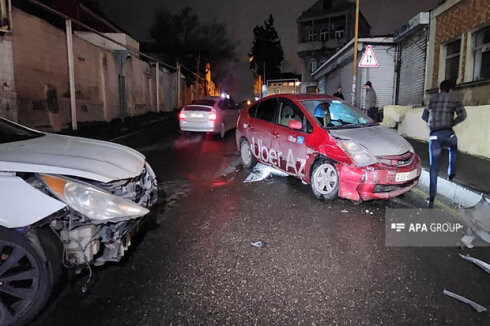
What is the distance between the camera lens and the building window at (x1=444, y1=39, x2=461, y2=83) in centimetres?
1149

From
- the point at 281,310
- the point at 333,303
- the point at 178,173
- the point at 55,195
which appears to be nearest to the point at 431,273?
the point at 333,303

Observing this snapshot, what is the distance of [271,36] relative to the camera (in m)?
80.8

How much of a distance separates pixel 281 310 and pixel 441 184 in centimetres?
505

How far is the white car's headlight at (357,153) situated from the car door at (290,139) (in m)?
0.74

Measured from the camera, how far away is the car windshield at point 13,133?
339 centimetres

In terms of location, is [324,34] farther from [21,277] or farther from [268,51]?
[21,277]

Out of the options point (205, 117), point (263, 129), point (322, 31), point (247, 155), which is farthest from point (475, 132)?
point (322, 31)

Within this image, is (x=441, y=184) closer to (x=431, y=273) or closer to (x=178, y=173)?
(x=431, y=273)

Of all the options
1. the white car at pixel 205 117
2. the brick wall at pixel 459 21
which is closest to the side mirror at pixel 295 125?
the brick wall at pixel 459 21

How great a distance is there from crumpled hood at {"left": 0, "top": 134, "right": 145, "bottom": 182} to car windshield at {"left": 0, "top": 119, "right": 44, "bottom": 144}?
0.11 metres

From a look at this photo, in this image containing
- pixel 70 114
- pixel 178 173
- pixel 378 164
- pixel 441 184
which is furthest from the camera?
pixel 70 114

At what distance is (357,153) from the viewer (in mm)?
5145

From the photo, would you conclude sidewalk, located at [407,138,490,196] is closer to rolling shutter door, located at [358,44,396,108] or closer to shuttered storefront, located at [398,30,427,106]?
shuttered storefront, located at [398,30,427,106]

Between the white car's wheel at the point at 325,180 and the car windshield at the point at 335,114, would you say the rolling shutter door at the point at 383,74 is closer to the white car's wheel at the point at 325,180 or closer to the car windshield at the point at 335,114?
the car windshield at the point at 335,114
